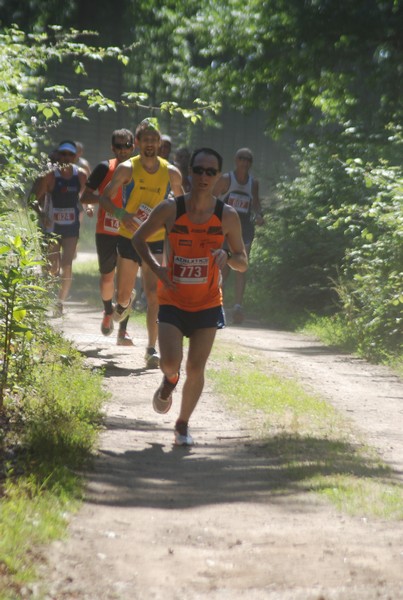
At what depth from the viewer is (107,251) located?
11.3 m

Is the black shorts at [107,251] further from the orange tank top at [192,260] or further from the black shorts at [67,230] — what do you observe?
the orange tank top at [192,260]

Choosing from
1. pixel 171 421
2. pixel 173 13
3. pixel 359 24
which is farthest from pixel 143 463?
pixel 173 13

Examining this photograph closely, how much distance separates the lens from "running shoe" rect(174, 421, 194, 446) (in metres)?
7.47

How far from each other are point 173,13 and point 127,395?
10.5 meters

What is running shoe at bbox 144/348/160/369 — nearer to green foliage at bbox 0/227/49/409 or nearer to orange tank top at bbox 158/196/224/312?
green foliage at bbox 0/227/49/409

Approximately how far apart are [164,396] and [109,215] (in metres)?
3.66

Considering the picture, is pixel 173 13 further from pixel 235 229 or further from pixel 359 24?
pixel 235 229

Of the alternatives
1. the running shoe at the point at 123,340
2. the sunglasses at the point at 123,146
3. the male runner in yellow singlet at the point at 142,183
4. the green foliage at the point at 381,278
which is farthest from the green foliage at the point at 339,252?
the male runner in yellow singlet at the point at 142,183

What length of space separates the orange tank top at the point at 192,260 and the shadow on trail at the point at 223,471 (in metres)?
0.91

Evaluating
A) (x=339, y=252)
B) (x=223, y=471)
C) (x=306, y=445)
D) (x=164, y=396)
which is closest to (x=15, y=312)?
(x=164, y=396)

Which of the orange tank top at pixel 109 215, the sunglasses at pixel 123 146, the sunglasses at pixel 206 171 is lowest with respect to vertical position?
the orange tank top at pixel 109 215

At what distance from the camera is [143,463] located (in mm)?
6934

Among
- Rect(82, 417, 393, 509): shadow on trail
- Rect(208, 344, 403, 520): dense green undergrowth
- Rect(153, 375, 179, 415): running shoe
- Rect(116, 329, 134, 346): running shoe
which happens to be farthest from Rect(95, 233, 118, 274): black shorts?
Rect(82, 417, 393, 509): shadow on trail

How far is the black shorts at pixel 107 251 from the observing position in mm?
11180
